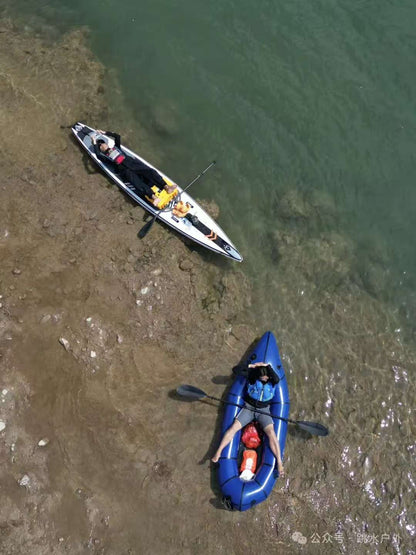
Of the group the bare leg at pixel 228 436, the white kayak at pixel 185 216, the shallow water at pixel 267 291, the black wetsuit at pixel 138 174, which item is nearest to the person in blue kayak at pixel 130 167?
the black wetsuit at pixel 138 174

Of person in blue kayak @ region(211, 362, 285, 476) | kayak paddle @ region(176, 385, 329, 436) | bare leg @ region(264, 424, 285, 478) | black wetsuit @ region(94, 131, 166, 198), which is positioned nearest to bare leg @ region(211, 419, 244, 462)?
person in blue kayak @ region(211, 362, 285, 476)

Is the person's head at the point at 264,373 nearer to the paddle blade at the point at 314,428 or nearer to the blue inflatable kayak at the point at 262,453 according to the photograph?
the blue inflatable kayak at the point at 262,453

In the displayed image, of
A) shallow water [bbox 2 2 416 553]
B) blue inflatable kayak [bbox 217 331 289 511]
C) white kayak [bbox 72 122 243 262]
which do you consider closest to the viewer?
blue inflatable kayak [bbox 217 331 289 511]

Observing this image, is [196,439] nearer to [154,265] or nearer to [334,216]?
[154,265]

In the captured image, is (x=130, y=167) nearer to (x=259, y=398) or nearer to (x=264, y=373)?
(x=264, y=373)

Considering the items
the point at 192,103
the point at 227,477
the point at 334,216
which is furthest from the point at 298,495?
the point at 192,103

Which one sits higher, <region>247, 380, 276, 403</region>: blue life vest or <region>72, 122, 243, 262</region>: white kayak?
<region>72, 122, 243, 262</region>: white kayak

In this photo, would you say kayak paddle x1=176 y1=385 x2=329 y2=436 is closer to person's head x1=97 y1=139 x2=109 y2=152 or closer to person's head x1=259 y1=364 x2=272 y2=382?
person's head x1=259 y1=364 x2=272 y2=382
